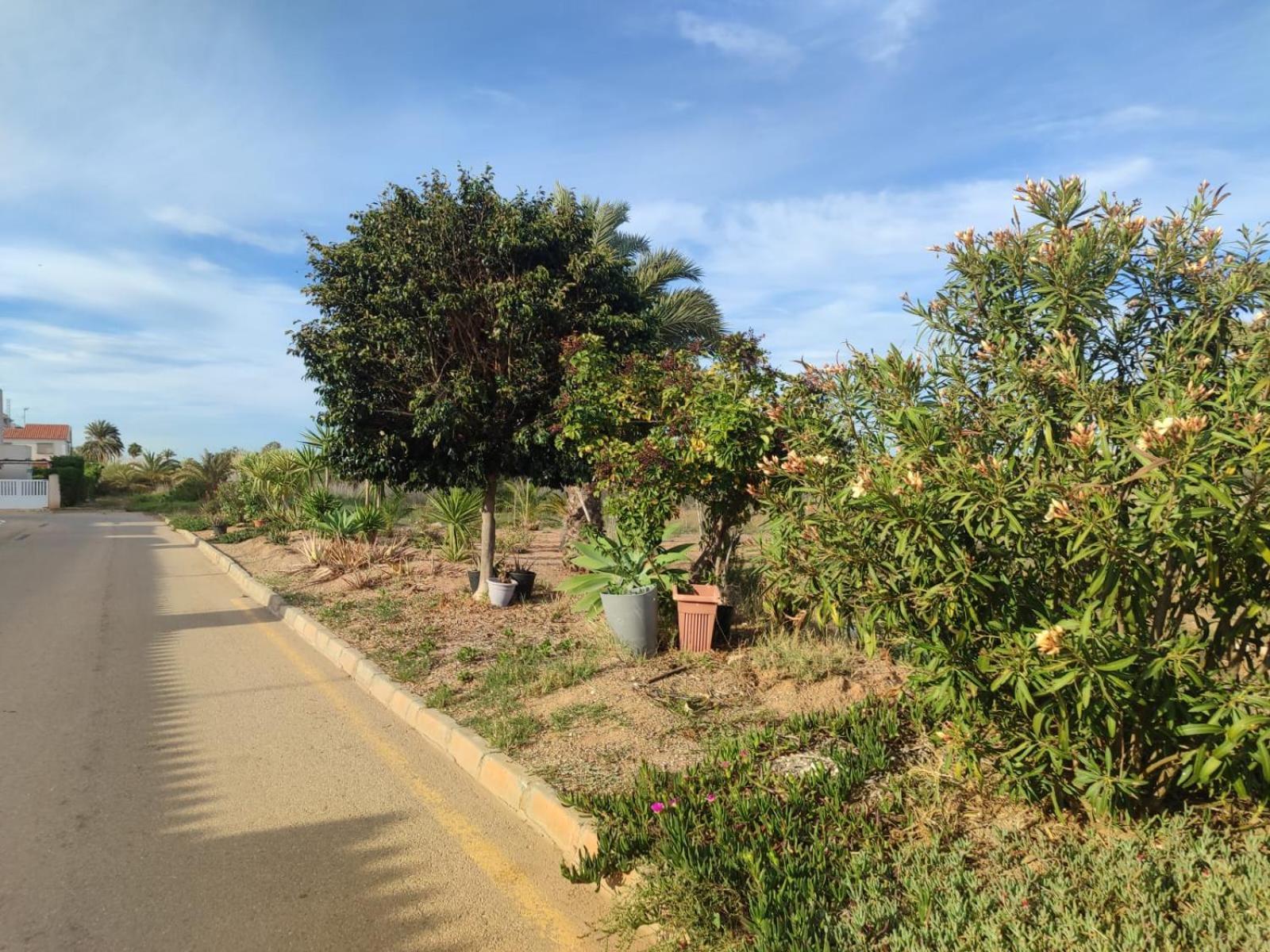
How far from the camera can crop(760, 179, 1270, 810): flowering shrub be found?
10.2 feet

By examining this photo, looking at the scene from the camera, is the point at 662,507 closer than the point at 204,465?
Yes

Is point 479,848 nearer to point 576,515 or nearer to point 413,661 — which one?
point 413,661

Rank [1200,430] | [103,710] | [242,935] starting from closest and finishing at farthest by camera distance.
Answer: [1200,430], [242,935], [103,710]

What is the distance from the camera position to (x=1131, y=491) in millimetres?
3283

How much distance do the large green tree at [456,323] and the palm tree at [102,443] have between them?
9003cm

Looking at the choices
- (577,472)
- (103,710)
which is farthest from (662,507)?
(103,710)

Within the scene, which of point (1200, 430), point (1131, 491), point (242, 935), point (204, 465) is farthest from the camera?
point (204, 465)

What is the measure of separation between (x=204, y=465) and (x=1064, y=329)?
4659 centimetres

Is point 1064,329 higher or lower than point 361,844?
higher

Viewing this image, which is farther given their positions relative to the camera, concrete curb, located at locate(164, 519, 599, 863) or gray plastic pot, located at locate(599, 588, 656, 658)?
gray plastic pot, located at locate(599, 588, 656, 658)

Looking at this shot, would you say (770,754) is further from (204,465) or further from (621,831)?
(204,465)

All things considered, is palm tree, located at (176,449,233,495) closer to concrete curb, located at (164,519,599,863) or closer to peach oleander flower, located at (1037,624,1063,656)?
concrete curb, located at (164,519,599,863)

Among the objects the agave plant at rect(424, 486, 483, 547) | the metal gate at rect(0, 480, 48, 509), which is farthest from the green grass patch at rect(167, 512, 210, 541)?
the metal gate at rect(0, 480, 48, 509)

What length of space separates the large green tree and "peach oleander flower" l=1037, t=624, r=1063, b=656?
7008 mm
